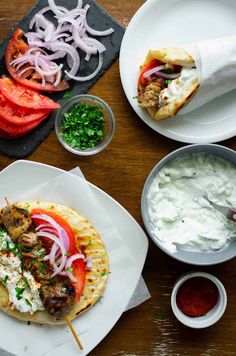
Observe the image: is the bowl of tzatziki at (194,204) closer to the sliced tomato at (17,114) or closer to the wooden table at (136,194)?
the wooden table at (136,194)

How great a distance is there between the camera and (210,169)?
2664 mm

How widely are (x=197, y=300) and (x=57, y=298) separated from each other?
72cm

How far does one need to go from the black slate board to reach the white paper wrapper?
1.30ft

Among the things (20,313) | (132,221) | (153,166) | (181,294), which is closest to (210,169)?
(153,166)

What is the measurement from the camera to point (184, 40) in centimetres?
273

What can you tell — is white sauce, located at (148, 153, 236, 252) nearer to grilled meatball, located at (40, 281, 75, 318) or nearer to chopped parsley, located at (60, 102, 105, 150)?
chopped parsley, located at (60, 102, 105, 150)

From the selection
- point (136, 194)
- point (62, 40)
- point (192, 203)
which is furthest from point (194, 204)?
point (62, 40)

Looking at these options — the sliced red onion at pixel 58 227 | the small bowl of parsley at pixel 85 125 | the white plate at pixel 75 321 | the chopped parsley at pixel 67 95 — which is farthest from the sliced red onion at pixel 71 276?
the chopped parsley at pixel 67 95

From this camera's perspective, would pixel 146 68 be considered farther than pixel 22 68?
No

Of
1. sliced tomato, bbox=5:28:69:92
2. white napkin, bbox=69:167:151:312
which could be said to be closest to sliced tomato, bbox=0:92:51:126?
sliced tomato, bbox=5:28:69:92

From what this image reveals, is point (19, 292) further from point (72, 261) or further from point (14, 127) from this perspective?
point (14, 127)

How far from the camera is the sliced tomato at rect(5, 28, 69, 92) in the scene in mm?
2725

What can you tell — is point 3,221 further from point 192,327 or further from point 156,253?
point 192,327

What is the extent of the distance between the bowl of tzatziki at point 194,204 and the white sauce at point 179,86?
11.4 inches
